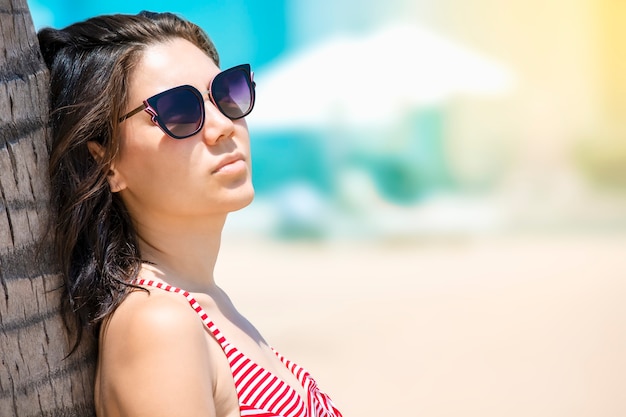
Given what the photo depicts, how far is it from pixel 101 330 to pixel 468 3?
57.2 ft

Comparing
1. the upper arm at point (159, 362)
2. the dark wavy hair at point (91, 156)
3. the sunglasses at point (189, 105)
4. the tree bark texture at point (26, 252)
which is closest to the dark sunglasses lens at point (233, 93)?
the sunglasses at point (189, 105)

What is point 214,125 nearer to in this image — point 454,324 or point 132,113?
point 132,113

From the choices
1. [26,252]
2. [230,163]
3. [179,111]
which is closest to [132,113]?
[179,111]

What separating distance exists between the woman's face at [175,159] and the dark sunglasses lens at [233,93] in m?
0.02

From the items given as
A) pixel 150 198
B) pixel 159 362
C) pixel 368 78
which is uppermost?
pixel 368 78

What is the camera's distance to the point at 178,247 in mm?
1878

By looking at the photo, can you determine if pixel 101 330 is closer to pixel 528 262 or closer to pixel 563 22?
pixel 528 262

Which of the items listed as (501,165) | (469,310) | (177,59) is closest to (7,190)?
(177,59)

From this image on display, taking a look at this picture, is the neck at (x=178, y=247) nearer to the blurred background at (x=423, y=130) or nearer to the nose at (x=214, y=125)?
the nose at (x=214, y=125)

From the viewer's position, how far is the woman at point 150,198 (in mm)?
1641

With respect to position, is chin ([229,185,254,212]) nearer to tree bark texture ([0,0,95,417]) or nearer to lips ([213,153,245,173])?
lips ([213,153,245,173])

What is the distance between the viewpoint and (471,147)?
1808 centimetres

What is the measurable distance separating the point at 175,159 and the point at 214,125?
0.40 feet

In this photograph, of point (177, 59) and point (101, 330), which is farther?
point (177, 59)
